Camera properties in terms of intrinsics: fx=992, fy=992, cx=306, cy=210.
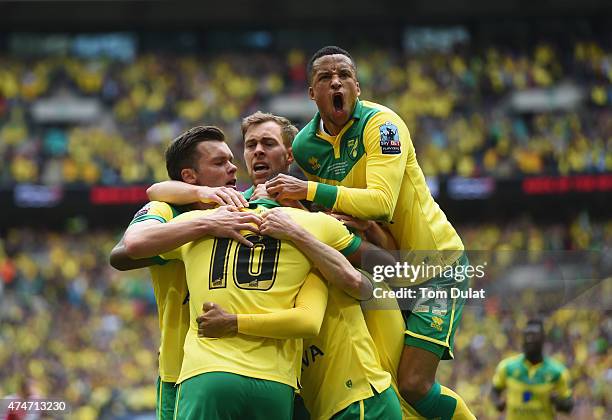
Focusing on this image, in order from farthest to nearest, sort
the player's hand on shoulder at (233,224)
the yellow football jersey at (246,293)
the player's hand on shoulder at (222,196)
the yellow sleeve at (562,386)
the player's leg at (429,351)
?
the yellow sleeve at (562,386)
the player's leg at (429,351)
the player's hand on shoulder at (222,196)
the player's hand on shoulder at (233,224)
the yellow football jersey at (246,293)

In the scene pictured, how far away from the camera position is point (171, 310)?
17.7ft

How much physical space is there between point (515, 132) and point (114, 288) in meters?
10.9

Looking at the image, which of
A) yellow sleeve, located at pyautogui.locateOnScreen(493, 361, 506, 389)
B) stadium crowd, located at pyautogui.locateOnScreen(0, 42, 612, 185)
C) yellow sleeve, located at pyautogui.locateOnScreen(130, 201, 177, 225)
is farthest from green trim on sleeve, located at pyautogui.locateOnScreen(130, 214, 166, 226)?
stadium crowd, located at pyautogui.locateOnScreen(0, 42, 612, 185)

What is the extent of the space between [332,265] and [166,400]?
138cm

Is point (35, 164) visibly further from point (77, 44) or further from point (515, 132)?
point (515, 132)

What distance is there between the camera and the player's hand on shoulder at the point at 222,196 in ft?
16.6

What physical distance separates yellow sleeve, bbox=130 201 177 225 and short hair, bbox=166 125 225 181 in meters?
0.29

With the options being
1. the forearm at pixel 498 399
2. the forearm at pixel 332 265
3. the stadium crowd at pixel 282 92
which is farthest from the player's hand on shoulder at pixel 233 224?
the stadium crowd at pixel 282 92

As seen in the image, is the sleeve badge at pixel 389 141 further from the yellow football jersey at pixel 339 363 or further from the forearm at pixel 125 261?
the forearm at pixel 125 261

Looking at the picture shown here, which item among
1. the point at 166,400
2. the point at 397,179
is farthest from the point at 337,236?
the point at 166,400

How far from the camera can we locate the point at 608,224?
25.5 m

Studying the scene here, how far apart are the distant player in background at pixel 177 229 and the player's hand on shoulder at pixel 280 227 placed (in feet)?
0.21

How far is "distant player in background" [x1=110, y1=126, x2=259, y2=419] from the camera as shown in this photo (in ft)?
15.5

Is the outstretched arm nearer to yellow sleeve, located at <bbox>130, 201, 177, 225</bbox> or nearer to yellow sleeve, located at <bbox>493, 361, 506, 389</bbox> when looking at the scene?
yellow sleeve, located at <bbox>130, 201, 177, 225</bbox>
